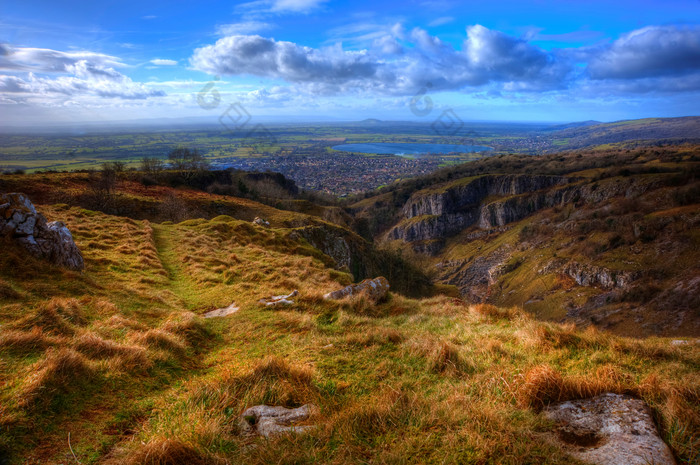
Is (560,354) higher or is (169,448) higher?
(169,448)

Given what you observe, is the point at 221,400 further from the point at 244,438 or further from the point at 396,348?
the point at 396,348

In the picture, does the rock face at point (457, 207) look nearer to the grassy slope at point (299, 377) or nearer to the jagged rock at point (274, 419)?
the grassy slope at point (299, 377)

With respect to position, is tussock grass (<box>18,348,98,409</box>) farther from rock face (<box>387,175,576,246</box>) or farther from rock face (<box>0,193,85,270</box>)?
rock face (<box>387,175,576,246</box>)

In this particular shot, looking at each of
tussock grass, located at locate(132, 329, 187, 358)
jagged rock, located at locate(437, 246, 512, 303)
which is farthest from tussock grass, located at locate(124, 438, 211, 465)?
jagged rock, located at locate(437, 246, 512, 303)

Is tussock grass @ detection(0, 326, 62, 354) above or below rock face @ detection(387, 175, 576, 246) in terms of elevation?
above

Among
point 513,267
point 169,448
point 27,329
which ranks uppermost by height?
point 169,448

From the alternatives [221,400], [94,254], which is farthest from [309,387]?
[94,254]

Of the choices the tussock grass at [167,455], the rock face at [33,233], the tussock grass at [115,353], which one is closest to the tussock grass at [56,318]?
the tussock grass at [115,353]
